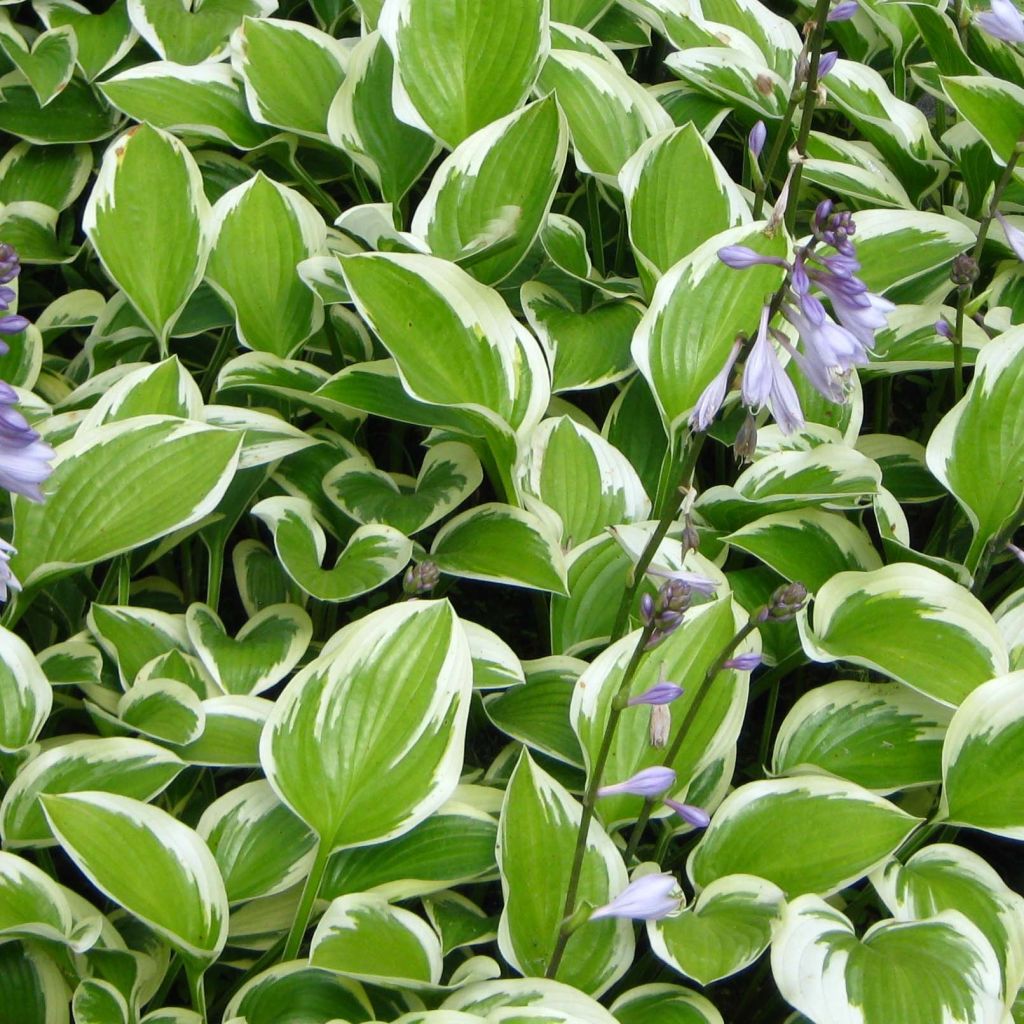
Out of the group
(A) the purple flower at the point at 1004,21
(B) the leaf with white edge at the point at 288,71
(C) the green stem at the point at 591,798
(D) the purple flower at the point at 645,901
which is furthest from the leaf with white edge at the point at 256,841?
(A) the purple flower at the point at 1004,21

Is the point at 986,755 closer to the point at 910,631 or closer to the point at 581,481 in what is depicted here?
the point at 910,631

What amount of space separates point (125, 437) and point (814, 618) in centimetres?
79

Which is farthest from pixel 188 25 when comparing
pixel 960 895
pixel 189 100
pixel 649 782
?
pixel 960 895

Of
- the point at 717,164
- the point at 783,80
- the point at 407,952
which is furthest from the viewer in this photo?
the point at 783,80

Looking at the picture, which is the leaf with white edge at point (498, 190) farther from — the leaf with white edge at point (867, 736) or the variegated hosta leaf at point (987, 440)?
the leaf with white edge at point (867, 736)

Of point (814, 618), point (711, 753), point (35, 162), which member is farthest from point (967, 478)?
point (35, 162)

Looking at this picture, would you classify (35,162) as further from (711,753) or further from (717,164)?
(711,753)

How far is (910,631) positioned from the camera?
134 cm

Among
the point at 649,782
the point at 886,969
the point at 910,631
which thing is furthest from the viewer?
the point at 910,631

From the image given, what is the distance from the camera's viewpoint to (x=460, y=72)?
67.6 inches

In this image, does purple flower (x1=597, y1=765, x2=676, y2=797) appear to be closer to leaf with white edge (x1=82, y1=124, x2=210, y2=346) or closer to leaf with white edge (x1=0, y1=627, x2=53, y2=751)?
leaf with white edge (x1=0, y1=627, x2=53, y2=751)

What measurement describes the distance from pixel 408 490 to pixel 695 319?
17.2 inches

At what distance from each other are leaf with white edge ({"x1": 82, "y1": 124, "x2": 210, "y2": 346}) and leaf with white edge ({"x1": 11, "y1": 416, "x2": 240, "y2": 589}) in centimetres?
31

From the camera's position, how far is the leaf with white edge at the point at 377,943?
1.13 meters
